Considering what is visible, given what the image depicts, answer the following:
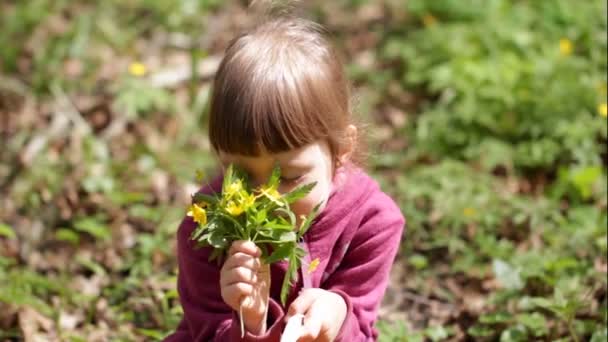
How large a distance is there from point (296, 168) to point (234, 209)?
23cm

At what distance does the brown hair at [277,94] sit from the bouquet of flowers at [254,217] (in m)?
0.10

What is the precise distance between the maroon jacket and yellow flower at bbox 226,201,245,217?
1.17ft

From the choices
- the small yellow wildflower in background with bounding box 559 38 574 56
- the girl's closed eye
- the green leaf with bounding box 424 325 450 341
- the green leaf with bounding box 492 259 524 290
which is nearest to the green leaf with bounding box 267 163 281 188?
the girl's closed eye

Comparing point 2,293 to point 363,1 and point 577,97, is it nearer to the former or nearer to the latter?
point 577,97

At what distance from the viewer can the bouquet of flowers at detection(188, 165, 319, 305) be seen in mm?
2080

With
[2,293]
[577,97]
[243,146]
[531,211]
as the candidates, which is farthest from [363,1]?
[243,146]

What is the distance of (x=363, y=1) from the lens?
5.68 m

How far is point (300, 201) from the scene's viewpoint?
2.25m

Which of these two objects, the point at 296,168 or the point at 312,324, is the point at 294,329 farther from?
the point at 296,168

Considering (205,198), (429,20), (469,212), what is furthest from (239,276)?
(429,20)

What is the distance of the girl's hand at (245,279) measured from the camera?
2098mm

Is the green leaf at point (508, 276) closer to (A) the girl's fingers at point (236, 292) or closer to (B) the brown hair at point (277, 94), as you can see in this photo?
(B) the brown hair at point (277, 94)

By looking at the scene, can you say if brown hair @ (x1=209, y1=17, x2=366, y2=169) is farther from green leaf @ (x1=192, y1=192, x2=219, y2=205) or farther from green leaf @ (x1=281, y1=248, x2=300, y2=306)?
green leaf @ (x1=281, y1=248, x2=300, y2=306)

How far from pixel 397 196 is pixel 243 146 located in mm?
2060
